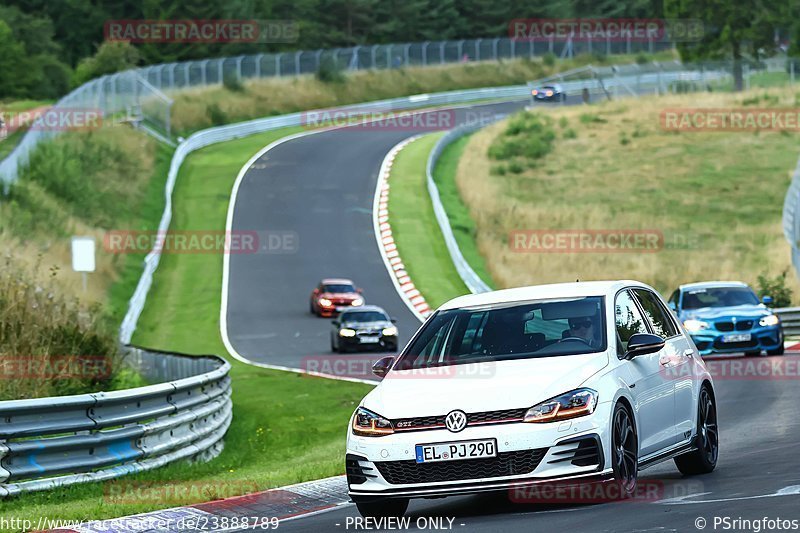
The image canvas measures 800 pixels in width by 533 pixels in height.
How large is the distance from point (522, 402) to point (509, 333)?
1198 millimetres

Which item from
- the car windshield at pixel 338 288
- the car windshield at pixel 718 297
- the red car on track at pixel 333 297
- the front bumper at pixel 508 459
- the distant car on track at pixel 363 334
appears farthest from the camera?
the car windshield at pixel 338 288

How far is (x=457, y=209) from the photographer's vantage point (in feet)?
183

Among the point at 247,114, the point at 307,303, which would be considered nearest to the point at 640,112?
the point at 247,114

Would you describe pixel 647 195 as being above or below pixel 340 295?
above

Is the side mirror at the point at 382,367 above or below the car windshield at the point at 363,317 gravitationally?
above

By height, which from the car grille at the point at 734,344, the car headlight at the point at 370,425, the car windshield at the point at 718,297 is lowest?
the car grille at the point at 734,344

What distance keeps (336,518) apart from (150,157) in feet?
169

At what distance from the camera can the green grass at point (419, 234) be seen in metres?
44.7

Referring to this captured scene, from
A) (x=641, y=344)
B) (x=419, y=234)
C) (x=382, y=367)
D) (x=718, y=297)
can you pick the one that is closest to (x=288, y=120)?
(x=419, y=234)

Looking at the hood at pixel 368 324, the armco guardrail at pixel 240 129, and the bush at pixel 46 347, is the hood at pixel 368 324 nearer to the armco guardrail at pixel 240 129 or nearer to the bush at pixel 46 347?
the armco guardrail at pixel 240 129

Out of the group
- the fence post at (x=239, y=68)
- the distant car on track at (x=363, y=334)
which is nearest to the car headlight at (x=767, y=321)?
the distant car on track at (x=363, y=334)

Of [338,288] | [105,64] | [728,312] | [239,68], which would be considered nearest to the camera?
[728,312]

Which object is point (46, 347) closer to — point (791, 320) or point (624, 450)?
point (624, 450)

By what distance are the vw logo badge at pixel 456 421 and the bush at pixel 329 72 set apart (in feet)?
271
